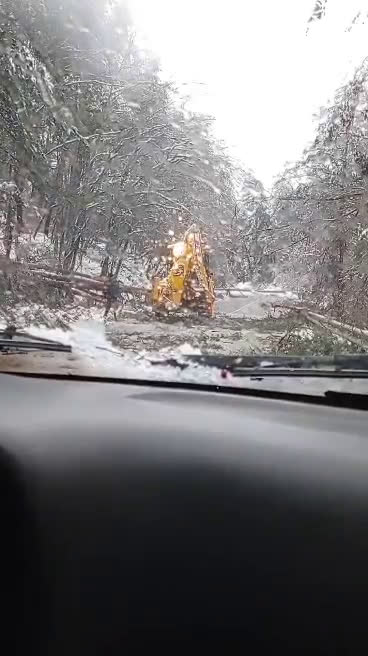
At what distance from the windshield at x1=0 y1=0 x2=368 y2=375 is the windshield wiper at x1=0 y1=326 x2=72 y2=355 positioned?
0.03 metres

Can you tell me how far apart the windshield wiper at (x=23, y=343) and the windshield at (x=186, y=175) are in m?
0.03

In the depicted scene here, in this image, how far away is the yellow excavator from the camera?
155 cm

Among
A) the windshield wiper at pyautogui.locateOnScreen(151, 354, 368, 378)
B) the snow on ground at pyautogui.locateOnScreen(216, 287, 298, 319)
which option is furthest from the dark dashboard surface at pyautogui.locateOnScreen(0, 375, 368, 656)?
the snow on ground at pyautogui.locateOnScreen(216, 287, 298, 319)

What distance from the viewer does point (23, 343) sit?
1.65m

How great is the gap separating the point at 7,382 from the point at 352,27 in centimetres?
131

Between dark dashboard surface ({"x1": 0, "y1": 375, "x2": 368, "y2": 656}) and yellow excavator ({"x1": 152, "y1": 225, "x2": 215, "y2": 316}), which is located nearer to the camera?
dark dashboard surface ({"x1": 0, "y1": 375, "x2": 368, "y2": 656})

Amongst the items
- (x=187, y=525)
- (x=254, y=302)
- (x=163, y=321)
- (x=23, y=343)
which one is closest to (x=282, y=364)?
(x=254, y=302)

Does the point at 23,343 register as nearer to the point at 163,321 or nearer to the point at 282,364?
the point at 163,321

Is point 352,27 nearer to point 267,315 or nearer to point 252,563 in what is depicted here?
point 267,315

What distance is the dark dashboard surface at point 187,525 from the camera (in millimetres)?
986

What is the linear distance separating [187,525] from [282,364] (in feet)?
1.59

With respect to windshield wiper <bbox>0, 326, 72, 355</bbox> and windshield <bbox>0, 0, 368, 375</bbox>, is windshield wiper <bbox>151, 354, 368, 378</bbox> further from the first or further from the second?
windshield wiper <bbox>0, 326, 72, 355</bbox>

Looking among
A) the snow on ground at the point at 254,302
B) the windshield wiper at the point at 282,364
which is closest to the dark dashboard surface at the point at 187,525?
the windshield wiper at the point at 282,364

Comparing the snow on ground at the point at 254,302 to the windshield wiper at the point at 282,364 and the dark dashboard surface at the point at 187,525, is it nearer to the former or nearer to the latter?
the windshield wiper at the point at 282,364
